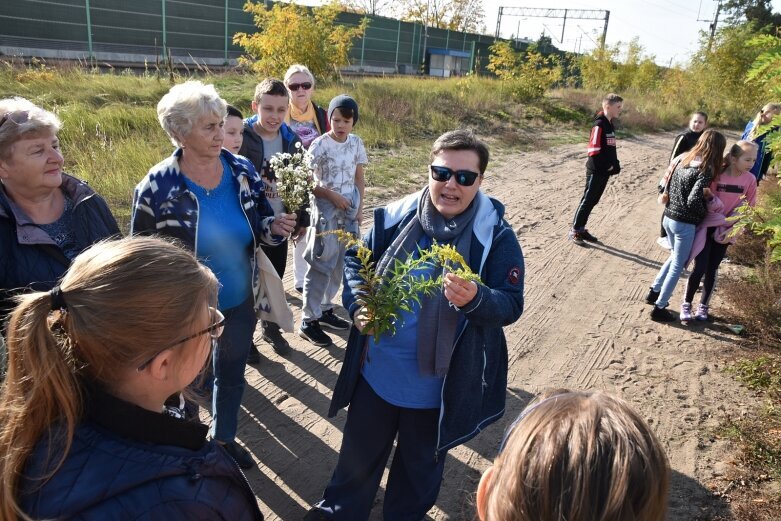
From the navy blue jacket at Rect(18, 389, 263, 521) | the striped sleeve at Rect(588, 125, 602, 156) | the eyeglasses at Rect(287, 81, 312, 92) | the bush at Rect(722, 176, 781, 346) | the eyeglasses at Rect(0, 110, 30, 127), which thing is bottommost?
the bush at Rect(722, 176, 781, 346)

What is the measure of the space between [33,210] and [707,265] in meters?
6.09

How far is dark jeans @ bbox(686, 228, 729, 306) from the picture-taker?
572 cm

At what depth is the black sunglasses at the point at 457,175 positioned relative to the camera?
2598 millimetres

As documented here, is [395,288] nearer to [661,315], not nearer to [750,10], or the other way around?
[661,315]

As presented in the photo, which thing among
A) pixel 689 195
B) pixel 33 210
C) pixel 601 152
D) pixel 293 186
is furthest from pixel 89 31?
pixel 689 195

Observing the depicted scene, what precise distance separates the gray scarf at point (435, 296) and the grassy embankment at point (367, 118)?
4.69 metres

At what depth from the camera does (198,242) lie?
2922 millimetres

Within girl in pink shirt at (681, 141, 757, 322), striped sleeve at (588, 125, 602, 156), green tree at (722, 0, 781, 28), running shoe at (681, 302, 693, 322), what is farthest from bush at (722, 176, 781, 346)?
green tree at (722, 0, 781, 28)

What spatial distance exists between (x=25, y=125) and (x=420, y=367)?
2207 mm

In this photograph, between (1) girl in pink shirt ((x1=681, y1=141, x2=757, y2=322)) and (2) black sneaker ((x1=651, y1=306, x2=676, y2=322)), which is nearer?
(1) girl in pink shirt ((x1=681, y1=141, x2=757, y2=322))

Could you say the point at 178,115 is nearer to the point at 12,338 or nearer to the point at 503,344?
the point at 12,338

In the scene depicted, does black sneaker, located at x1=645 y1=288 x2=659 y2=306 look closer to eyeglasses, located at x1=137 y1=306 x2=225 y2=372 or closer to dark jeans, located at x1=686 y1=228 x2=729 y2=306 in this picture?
dark jeans, located at x1=686 y1=228 x2=729 y2=306

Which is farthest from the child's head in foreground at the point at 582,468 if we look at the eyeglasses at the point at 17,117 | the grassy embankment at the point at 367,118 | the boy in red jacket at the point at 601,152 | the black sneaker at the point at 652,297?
the boy in red jacket at the point at 601,152

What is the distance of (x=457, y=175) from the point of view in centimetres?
260
